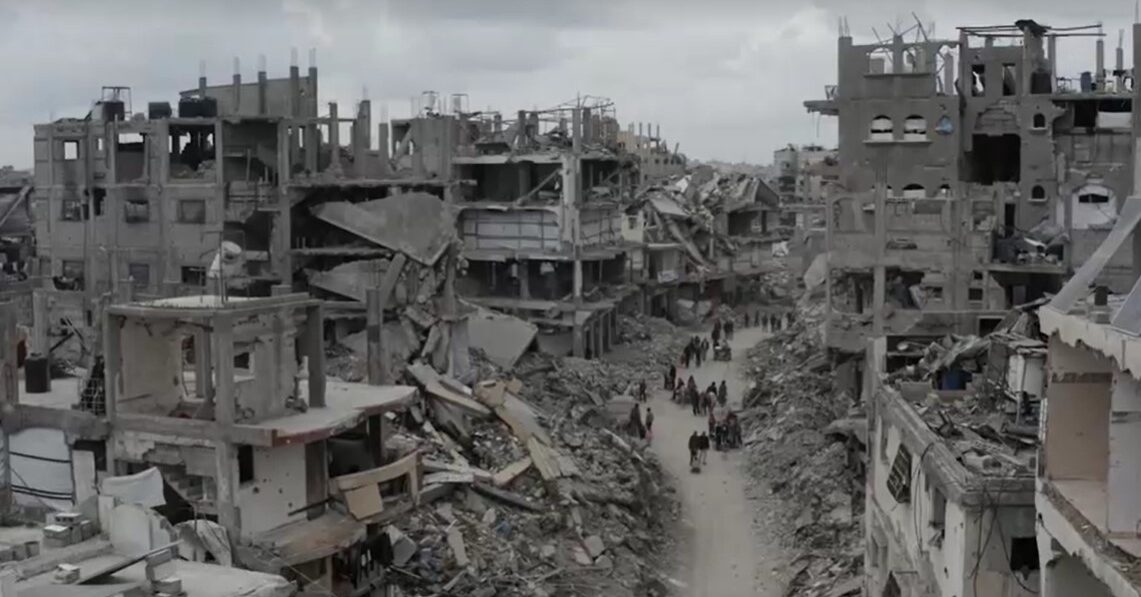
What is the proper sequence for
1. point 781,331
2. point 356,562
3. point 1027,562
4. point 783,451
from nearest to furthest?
point 1027,562 → point 356,562 → point 783,451 → point 781,331

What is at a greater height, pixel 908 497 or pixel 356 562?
pixel 908 497

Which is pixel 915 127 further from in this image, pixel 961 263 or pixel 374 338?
pixel 374 338

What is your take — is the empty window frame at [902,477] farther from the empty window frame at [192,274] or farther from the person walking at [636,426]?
the empty window frame at [192,274]

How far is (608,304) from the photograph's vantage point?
5594 centimetres

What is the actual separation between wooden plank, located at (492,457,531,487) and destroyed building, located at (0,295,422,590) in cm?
646

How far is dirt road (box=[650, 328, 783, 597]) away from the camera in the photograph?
28.9 meters

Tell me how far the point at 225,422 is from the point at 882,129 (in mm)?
29387

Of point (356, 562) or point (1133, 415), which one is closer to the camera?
point (1133, 415)

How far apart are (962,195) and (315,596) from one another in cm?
2704

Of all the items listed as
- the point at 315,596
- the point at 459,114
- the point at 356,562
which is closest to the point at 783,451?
the point at 356,562

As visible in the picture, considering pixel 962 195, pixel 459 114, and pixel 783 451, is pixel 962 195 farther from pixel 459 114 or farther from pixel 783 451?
pixel 459 114

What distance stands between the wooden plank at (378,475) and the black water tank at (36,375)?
5.98m

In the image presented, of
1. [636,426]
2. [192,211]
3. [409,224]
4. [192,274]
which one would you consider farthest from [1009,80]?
[192,274]

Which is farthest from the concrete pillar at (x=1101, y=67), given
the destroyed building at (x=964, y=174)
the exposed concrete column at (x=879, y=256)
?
the exposed concrete column at (x=879, y=256)
